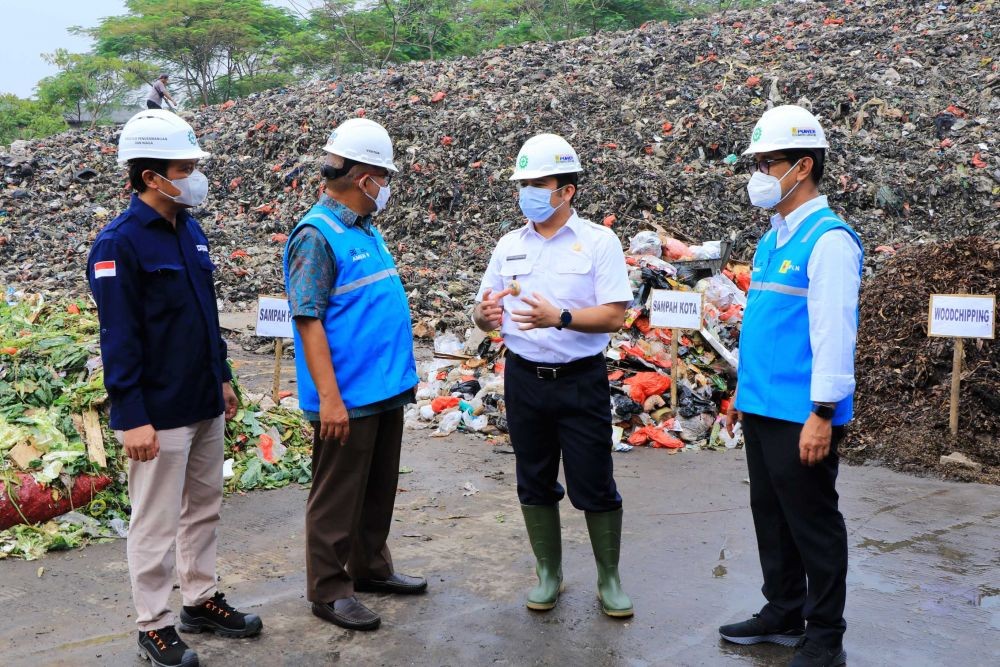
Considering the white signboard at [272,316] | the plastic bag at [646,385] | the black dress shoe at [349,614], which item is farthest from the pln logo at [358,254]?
the plastic bag at [646,385]

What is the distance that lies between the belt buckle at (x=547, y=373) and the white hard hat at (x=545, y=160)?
0.79 m

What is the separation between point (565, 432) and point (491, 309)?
0.60m

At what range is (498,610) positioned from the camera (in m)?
3.83

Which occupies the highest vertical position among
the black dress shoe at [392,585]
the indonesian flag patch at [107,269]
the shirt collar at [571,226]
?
the shirt collar at [571,226]

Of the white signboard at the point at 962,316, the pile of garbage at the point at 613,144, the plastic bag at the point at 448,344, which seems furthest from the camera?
the pile of garbage at the point at 613,144

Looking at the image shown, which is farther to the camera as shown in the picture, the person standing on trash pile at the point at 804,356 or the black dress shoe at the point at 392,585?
the black dress shoe at the point at 392,585

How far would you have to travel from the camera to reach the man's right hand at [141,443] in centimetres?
316

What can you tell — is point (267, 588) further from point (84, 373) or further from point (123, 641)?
point (84, 373)

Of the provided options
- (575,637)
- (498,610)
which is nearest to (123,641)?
(498,610)

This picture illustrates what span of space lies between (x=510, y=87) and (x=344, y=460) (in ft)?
48.9

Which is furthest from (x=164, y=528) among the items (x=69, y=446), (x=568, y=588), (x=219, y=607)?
(x=69, y=446)

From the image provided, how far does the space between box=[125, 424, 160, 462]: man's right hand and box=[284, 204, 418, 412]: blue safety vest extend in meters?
0.62

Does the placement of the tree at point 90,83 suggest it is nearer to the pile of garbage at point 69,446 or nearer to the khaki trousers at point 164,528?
the pile of garbage at point 69,446

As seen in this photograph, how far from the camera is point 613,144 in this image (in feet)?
47.7
